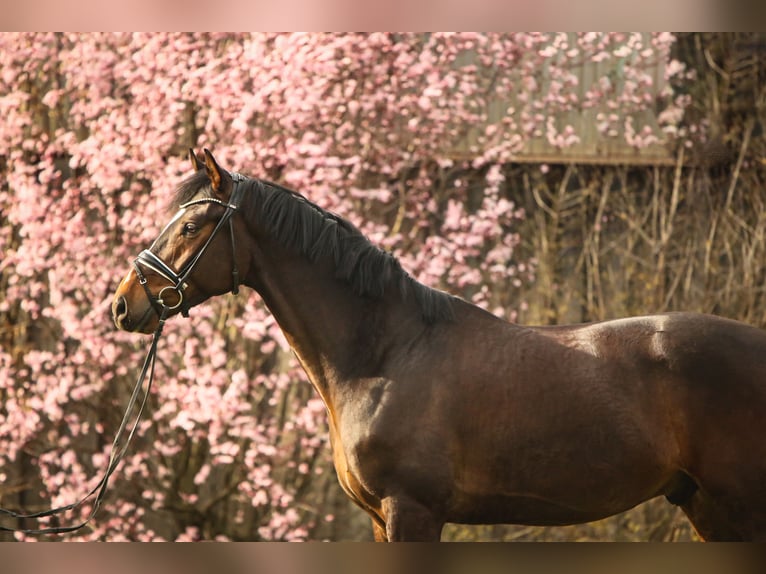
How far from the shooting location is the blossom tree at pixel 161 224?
22.9 ft

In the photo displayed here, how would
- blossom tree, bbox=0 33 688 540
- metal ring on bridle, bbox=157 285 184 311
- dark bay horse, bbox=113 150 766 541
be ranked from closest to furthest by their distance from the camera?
dark bay horse, bbox=113 150 766 541
metal ring on bridle, bbox=157 285 184 311
blossom tree, bbox=0 33 688 540

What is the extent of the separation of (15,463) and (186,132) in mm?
2864

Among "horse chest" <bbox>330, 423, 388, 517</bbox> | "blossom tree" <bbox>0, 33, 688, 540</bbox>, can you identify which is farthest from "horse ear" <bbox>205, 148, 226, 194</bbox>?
"blossom tree" <bbox>0, 33, 688, 540</bbox>

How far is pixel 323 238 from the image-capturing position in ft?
11.6

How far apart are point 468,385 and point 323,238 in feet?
2.47

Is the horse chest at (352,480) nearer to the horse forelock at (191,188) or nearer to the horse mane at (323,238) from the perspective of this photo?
the horse mane at (323,238)

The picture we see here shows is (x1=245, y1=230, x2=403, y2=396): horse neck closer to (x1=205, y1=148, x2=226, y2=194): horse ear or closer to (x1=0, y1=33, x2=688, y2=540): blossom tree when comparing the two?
(x1=205, y1=148, x2=226, y2=194): horse ear

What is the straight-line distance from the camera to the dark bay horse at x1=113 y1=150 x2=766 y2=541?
132 inches

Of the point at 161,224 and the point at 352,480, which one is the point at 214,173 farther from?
the point at 161,224

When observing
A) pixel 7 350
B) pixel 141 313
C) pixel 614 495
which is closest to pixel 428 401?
pixel 614 495

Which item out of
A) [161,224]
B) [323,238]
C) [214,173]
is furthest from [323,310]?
[161,224]

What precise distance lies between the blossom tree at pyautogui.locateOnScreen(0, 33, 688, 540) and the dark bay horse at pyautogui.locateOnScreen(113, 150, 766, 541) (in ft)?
10.9

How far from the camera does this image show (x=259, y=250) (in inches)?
140

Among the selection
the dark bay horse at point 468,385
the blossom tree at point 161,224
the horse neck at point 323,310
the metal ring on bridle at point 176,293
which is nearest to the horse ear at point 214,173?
the dark bay horse at point 468,385
